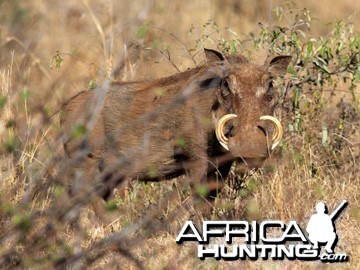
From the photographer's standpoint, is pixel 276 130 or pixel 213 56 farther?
pixel 213 56

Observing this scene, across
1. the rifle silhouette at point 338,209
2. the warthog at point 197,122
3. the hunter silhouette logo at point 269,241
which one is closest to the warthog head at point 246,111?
the warthog at point 197,122

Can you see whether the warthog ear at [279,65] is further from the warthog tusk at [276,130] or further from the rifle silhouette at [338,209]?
the rifle silhouette at [338,209]

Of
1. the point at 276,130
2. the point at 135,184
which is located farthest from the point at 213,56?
the point at 135,184

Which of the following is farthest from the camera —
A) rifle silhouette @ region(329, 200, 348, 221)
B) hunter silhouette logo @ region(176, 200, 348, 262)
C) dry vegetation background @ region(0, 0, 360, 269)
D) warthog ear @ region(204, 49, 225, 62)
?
warthog ear @ region(204, 49, 225, 62)

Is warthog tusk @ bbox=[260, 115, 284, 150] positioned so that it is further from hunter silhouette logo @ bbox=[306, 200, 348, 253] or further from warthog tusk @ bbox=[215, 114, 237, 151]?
hunter silhouette logo @ bbox=[306, 200, 348, 253]

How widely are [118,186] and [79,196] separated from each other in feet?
10.6

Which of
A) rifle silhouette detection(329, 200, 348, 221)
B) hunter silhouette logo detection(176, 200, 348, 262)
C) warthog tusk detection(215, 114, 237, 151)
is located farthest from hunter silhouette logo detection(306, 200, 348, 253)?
warthog tusk detection(215, 114, 237, 151)

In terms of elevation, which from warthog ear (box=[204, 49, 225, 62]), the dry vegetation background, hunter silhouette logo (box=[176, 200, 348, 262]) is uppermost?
warthog ear (box=[204, 49, 225, 62])

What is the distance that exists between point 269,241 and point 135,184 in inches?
74.0

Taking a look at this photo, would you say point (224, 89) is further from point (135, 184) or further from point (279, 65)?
point (135, 184)

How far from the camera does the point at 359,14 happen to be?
1174 cm

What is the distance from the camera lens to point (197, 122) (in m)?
5.81

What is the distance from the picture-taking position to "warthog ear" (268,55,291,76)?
589 cm

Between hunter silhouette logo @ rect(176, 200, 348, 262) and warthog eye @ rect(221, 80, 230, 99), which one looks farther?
warthog eye @ rect(221, 80, 230, 99)
